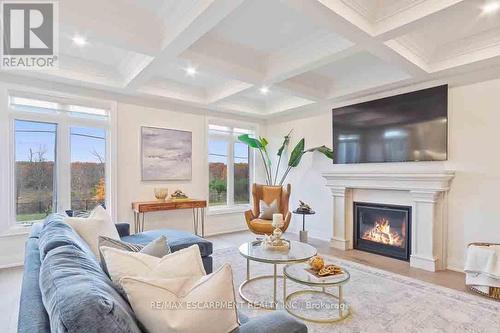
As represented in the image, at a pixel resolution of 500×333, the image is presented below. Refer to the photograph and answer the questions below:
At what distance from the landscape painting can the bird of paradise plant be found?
113 cm

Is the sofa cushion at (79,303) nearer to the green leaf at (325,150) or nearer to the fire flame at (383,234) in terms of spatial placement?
the fire flame at (383,234)

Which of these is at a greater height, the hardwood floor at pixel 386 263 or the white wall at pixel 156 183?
the white wall at pixel 156 183

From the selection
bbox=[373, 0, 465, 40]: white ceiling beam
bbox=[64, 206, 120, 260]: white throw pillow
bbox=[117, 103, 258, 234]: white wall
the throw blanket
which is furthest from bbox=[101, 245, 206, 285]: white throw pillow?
bbox=[117, 103, 258, 234]: white wall

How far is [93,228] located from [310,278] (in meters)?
1.88

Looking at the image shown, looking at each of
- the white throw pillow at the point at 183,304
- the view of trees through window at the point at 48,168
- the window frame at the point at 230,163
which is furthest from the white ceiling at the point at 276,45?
the white throw pillow at the point at 183,304

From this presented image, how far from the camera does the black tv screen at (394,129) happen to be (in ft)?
12.1

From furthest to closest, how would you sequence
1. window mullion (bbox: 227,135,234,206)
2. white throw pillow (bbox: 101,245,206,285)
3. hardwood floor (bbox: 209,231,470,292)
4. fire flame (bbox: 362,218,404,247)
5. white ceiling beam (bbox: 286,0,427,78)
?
window mullion (bbox: 227,135,234,206), fire flame (bbox: 362,218,404,247), hardwood floor (bbox: 209,231,470,292), white ceiling beam (bbox: 286,0,427,78), white throw pillow (bbox: 101,245,206,285)

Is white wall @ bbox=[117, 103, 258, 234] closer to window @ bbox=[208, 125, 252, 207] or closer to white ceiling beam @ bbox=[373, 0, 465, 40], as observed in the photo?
window @ bbox=[208, 125, 252, 207]

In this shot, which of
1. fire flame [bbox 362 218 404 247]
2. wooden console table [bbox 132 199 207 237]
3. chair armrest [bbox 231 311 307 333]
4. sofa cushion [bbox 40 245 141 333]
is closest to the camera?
sofa cushion [bbox 40 245 141 333]

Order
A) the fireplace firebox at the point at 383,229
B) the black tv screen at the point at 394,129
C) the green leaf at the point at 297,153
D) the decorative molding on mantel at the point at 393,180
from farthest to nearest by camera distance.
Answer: the green leaf at the point at 297,153
the fireplace firebox at the point at 383,229
the black tv screen at the point at 394,129
the decorative molding on mantel at the point at 393,180

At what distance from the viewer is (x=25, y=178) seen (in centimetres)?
383

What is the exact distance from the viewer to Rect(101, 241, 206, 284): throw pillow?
1.24 meters

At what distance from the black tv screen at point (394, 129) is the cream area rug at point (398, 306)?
1718 millimetres

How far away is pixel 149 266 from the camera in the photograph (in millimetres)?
1284
